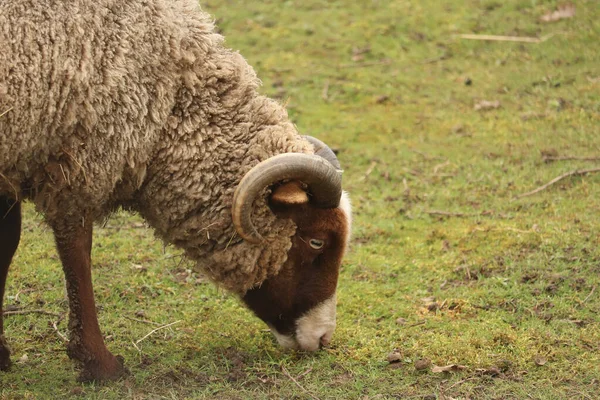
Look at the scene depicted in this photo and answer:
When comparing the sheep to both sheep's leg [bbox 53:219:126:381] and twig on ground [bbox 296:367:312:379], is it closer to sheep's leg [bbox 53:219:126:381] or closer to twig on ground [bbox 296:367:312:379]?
sheep's leg [bbox 53:219:126:381]

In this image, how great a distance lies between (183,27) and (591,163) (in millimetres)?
5751

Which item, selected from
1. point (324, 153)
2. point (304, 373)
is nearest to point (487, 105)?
point (324, 153)

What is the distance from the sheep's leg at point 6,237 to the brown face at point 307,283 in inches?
69.8

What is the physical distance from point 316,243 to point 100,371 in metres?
1.74

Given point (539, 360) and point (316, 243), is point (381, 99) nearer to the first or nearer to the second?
point (316, 243)

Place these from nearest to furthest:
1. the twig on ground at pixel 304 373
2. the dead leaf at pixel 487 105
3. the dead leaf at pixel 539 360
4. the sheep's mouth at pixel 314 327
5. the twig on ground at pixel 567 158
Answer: the twig on ground at pixel 304 373 < the dead leaf at pixel 539 360 < the sheep's mouth at pixel 314 327 < the twig on ground at pixel 567 158 < the dead leaf at pixel 487 105

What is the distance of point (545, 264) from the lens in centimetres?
756

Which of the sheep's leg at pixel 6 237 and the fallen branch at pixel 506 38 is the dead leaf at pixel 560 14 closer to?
the fallen branch at pixel 506 38

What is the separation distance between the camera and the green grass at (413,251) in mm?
5965

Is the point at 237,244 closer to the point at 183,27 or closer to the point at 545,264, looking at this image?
the point at 183,27

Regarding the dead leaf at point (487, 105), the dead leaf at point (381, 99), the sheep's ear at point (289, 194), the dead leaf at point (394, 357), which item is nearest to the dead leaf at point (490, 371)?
the dead leaf at point (394, 357)

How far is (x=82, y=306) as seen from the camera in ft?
18.8

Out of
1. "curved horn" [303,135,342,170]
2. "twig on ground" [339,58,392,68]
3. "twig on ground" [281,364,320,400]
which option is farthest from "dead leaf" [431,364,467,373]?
"twig on ground" [339,58,392,68]

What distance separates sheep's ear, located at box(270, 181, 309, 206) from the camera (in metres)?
5.80
